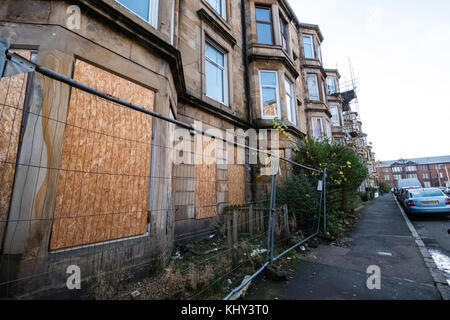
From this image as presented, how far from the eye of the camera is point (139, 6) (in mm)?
4246

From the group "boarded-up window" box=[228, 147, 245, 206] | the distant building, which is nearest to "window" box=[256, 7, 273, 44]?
"boarded-up window" box=[228, 147, 245, 206]

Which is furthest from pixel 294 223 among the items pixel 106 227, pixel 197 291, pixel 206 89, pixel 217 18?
pixel 217 18

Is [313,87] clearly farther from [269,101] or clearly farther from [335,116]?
[269,101]

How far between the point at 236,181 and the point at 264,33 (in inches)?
310

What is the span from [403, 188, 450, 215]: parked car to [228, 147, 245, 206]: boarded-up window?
8.19 meters

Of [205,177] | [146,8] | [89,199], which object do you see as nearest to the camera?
[89,199]

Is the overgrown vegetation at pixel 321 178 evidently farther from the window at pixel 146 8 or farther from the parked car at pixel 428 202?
the window at pixel 146 8

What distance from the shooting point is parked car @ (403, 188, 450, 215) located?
843 cm

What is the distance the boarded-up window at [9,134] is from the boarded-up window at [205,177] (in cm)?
368

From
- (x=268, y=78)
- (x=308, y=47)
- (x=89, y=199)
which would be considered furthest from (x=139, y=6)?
(x=308, y=47)

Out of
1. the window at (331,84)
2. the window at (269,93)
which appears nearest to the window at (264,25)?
the window at (269,93)

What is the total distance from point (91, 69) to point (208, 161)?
3.83 meters
